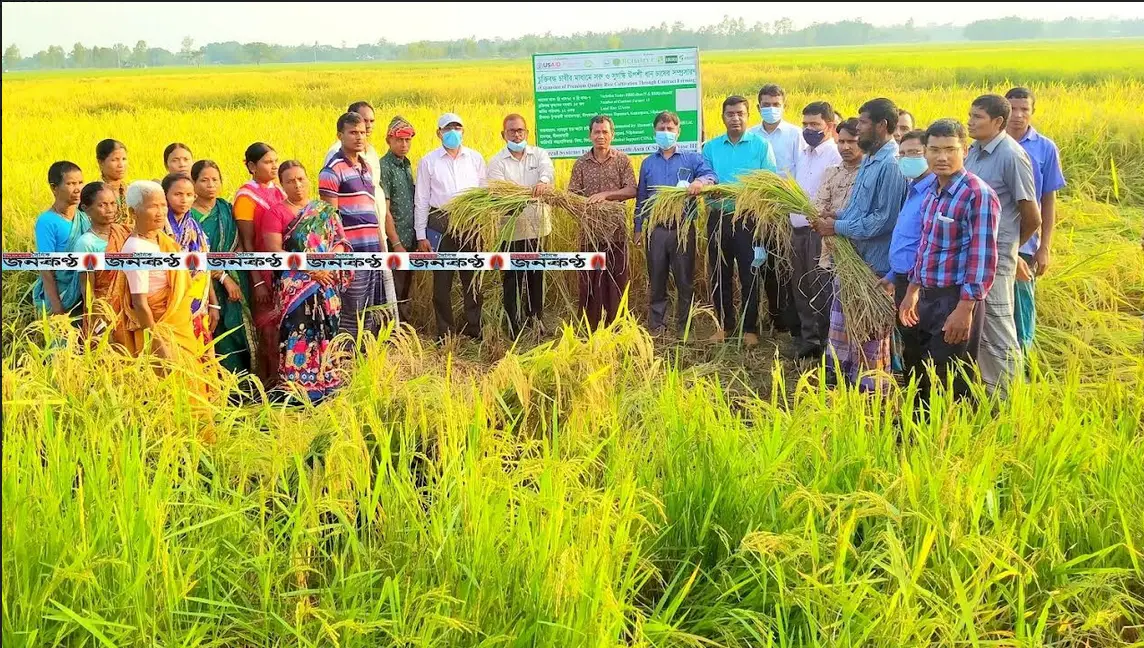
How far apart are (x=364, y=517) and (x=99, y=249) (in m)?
2.49

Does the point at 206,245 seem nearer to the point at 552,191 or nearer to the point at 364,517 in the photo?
the point at 552,191

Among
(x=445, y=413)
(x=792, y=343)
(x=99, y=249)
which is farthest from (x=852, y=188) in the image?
(x=99, y=249)

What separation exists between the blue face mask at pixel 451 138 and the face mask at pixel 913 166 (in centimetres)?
275

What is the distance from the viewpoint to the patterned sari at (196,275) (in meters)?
4.11

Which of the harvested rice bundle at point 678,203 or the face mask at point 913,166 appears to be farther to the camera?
the harvested rice bundle at point 678,203

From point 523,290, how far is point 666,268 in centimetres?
87

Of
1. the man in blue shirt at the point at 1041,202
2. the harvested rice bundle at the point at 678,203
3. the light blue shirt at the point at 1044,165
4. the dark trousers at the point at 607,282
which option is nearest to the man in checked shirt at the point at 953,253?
the man in blue shirt at the point at 1041,202

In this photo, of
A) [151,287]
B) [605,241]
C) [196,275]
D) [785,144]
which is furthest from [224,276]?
[785,144]

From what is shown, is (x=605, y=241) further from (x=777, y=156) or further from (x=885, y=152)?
(x=885, y=152)

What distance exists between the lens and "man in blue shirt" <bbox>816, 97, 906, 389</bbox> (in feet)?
14.2

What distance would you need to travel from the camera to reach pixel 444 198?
19.1ft

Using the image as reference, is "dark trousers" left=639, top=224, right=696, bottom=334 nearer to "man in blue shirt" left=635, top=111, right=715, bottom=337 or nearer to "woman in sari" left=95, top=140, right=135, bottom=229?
"man in blue shirt" left=635, top=111, right=715, bottom=337

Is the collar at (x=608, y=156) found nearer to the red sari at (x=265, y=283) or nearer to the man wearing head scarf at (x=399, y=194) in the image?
the man wearing head scarf at (x=399, y=194)

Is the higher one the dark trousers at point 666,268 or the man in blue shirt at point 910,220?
the man in blue shirt at point 910,220
